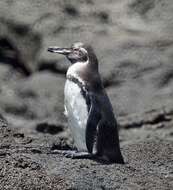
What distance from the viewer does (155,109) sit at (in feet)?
36.2

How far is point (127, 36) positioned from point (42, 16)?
3.50 feet

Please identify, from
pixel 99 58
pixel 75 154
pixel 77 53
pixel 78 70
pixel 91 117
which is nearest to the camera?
pixel 75 154

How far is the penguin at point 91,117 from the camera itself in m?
7.24

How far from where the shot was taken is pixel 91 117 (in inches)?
285

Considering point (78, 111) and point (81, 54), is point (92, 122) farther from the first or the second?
point (81, 54)

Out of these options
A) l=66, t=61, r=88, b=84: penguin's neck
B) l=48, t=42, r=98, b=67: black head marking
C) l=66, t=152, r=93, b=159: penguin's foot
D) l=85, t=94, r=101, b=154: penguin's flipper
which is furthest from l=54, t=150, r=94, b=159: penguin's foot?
l=48, t=42, r=98, b=67: black head marking

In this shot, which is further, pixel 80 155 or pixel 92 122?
pixel 92 122

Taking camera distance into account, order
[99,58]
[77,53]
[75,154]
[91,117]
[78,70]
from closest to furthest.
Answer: [75,154] < [91,117] < [78,70] < [77,53] < [99,58]

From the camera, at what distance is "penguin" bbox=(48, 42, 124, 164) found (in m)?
7.24

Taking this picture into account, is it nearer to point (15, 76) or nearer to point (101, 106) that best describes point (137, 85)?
point (15, 76)

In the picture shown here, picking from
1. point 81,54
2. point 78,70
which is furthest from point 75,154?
point 81,54

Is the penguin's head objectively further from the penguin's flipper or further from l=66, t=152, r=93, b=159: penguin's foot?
l=66, t=152, r=93, b=159: penguin's foot

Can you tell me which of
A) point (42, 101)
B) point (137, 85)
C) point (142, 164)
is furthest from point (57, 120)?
point (142, 164)

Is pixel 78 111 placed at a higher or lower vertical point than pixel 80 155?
higher
